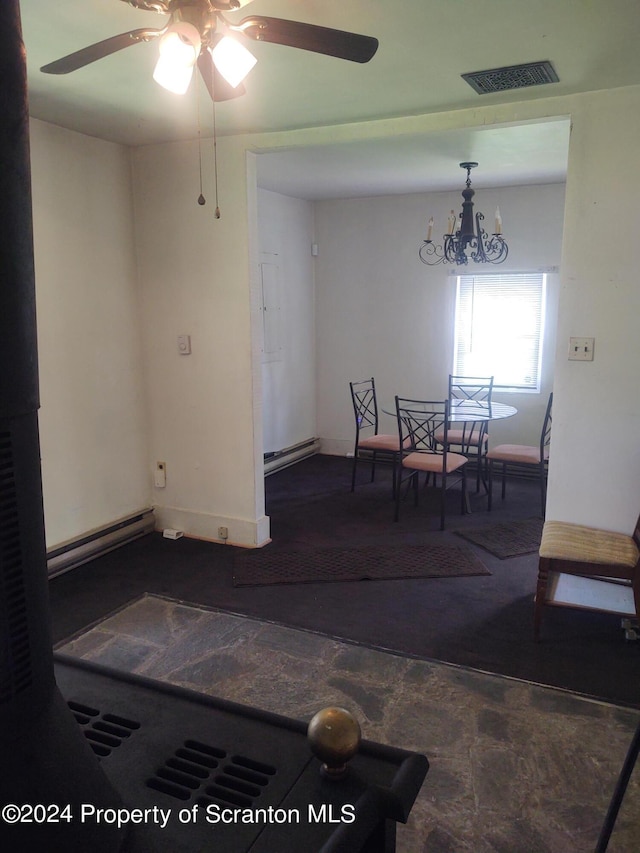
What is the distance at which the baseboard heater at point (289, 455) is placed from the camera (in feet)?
18.3

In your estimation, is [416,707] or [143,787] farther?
[416,707]

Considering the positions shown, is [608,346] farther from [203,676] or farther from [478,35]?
[203,676]

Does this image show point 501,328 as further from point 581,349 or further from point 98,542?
point 98,542

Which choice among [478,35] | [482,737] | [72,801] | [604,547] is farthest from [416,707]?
[478,35]

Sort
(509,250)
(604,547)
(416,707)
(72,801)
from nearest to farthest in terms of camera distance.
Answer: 1. (72,801)
2. (416,707)
3. (604,547)
4. (509,250)

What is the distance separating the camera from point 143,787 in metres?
0.95

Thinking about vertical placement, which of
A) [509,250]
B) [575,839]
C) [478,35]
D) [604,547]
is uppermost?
[478,35]

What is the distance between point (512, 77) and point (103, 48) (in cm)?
160

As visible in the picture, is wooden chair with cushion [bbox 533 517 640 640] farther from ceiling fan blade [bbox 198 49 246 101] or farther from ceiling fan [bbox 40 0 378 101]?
ceiling fan blade [bbox 198 49 246 101]

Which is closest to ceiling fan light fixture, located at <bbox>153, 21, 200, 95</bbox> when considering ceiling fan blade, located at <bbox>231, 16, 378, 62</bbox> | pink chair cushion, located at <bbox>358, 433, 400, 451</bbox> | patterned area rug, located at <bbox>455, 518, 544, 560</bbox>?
ceiling fan blade, located at <bbox>231, 16, 378, 62</bbox>

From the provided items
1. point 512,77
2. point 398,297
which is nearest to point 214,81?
point 512,77

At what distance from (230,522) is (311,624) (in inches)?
44.7

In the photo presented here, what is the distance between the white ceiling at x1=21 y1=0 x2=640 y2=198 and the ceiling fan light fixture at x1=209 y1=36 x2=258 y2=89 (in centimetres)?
34

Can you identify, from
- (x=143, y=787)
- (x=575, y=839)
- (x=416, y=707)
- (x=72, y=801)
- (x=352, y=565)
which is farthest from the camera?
(x=352, y=565)
